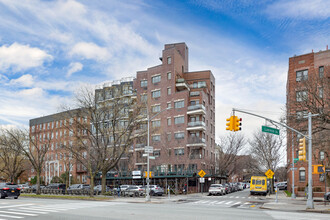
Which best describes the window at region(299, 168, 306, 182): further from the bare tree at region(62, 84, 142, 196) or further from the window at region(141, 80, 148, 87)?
the window at region(141, 80, 148, 87)

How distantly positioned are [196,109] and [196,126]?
134 inches

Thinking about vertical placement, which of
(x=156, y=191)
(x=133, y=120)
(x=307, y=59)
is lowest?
(x=156, y=191)

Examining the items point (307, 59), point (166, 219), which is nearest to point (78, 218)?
point (166, 219)

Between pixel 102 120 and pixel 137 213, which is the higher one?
pixel 102 120

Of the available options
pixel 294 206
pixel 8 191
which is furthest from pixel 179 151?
pixel 294 206

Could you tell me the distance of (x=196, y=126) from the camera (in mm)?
66938

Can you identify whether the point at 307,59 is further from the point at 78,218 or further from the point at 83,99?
the point at 78,218

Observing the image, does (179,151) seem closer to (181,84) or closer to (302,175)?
(181,84)

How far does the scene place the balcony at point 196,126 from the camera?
6669cm

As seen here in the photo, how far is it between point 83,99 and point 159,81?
114 feet

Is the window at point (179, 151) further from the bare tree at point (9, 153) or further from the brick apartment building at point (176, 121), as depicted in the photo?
the bare tree at point (9, 153)

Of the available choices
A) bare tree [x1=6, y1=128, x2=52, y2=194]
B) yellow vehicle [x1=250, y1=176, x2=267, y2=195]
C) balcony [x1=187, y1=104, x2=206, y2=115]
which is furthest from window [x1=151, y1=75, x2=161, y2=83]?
yellow vehicle [x1=250, y1=176, x2=267, y2=195]

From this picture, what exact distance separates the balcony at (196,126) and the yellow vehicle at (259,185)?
60.5 feet

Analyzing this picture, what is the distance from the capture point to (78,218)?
15.5m
